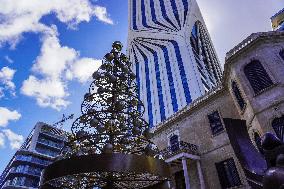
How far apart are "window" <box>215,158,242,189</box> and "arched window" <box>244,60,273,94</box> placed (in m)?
4.62

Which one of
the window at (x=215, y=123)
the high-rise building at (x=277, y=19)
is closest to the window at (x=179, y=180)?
the window at (x=215, y=123)

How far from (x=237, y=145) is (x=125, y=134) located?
2070 millimetres

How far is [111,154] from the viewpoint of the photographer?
3316 mm

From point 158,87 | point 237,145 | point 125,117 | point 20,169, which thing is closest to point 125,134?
point 125,117

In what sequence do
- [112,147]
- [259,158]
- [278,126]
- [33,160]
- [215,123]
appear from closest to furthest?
1. [259,158]
2. [112,147]
3. [278,126]
4. [215,123]
5. [33,160]

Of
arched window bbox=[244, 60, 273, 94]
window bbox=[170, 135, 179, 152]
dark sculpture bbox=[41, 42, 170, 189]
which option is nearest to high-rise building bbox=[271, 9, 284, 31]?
arched window bbox=[244, 60, 273, 94]

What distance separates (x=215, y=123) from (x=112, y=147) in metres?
13.4

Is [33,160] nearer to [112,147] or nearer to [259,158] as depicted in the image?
[112,147]

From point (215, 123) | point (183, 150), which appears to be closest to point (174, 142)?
point (183, 150)

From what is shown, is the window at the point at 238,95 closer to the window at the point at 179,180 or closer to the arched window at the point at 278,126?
the arched window at the point at 278,126

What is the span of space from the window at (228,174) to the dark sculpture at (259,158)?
12097mm

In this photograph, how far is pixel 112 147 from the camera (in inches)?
144

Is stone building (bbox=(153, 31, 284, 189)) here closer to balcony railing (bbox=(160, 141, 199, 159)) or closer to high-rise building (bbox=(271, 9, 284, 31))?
balcony railing (bbox=(160, 141, 199, 159))

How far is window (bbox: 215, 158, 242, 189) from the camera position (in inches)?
538
